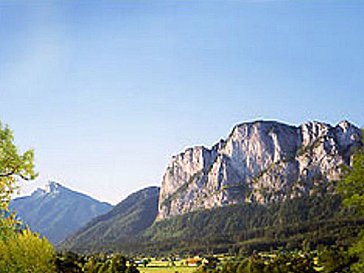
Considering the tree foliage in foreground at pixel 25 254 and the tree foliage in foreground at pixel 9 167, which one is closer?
the tree foliage in foreground at pixel 9 167

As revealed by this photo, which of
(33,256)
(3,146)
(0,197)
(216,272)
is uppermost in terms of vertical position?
(3,146)

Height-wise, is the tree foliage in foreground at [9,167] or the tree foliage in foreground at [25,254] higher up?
the tree foliage in foreground at [9,167]

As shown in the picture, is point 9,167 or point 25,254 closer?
point 9,167

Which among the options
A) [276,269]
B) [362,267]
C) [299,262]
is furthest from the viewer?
[299,262]

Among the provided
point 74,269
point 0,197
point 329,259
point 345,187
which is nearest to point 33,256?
point 0,197

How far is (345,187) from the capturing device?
27.6m

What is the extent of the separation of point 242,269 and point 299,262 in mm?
13262

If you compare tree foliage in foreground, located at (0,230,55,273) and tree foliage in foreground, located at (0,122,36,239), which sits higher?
tree foliage in foreground, located at (0,122,36,239)

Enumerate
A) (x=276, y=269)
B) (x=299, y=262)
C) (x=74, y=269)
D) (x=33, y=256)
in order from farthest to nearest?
(x=299, y=262) → (x=276, y=269) → (x=74, y=269) → (x=33, y=256)

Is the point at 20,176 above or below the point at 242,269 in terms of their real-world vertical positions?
above

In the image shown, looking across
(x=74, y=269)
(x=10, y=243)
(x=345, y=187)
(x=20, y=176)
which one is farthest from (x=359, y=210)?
(x=74, y=269)

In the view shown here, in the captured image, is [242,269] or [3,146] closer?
[3,146]

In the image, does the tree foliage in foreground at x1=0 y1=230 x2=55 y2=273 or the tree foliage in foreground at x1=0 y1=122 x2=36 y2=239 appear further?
the tree foliage in foreground at x1=0 y1=230 x2=55 y2=273

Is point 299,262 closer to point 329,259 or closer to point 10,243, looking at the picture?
point 329,259
